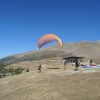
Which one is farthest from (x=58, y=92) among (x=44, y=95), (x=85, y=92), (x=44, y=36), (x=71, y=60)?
(x=71, y=60)

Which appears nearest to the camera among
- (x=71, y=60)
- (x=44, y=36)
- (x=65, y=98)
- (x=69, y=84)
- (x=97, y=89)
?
(x=65, y=98)

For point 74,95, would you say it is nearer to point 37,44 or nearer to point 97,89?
point 97,89

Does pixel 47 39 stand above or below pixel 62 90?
above

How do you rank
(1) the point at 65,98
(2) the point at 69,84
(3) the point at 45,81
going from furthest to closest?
(3) the point at 45,81 → (2) the point at 69,84 → (1) the point at 65,98

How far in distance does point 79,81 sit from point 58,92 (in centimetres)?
545

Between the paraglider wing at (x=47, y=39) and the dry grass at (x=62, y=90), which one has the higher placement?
→ the paraglider wing at (x=47, y=39)

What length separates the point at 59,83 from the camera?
2998 cm

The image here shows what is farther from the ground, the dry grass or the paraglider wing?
the paraglider wing

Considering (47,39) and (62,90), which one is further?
(47,39)

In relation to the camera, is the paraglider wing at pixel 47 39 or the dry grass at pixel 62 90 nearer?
the dry grass at pixel 62 90

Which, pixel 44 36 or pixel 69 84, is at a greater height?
pixel 44 36

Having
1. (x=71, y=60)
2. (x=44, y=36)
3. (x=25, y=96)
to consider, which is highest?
(x=44, y=36)

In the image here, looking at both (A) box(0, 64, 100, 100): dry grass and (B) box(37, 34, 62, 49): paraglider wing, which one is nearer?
(A) box(0, 64, 100, 100): dry grass

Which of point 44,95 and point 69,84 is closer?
point 44,95
